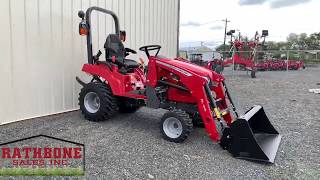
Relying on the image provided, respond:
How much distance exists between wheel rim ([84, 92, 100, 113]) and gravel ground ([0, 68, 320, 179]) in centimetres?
26

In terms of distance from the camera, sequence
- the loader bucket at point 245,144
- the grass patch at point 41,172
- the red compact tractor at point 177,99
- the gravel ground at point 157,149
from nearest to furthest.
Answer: the grass patch at point 41,172, the gravel ground at point 157,149, the loader bucket at point 245,144, the red compact tractor at point 177,99

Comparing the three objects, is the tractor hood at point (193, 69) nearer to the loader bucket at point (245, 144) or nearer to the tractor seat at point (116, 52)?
the loader bucket at point (245, 144)

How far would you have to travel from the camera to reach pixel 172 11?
1023cm

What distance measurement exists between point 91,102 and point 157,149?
6.56 ft

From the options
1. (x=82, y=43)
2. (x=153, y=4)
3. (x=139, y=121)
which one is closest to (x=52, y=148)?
(x=139, y=121)

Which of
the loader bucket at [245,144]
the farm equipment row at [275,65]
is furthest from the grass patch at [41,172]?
the farm equipment row at [275,65]

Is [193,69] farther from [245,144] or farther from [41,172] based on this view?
[41,172]

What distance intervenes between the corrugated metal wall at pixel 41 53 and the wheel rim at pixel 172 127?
270 cm

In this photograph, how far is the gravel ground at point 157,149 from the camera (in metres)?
3.46

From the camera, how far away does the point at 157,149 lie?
13.7 feet

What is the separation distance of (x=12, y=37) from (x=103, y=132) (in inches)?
87.9

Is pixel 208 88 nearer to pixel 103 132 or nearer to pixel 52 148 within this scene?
pixel 103 132

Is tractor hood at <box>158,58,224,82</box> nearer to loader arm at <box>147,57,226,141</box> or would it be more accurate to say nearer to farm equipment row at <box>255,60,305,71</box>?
loader arm at <box>147,57,226,141</box>

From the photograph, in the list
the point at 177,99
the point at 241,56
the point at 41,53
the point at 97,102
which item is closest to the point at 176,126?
the point at 177,99
